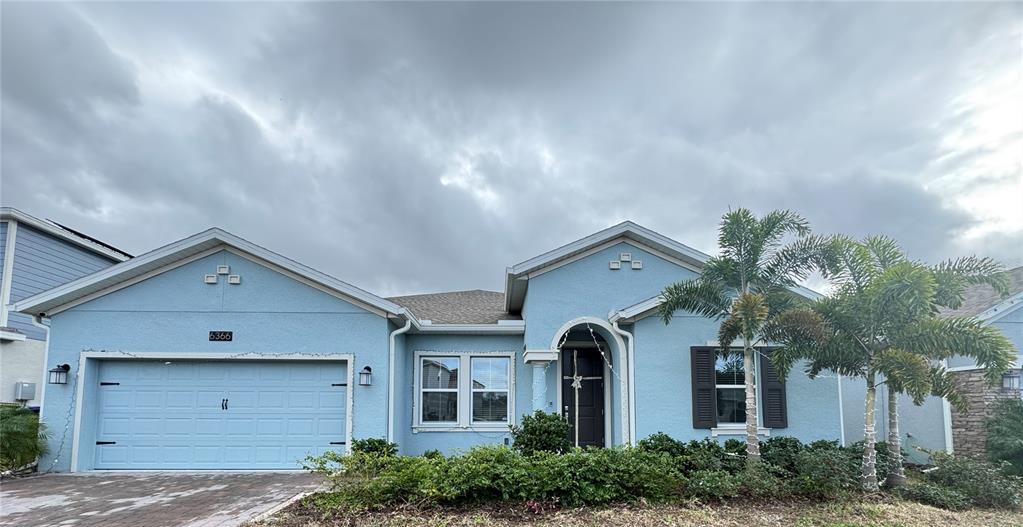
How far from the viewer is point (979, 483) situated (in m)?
7.87

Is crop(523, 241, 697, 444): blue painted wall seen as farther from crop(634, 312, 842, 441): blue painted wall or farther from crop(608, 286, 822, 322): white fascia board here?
crop(634, 312, 842, 441): blue painted wall

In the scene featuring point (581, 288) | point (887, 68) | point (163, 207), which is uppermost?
point (887, 68)

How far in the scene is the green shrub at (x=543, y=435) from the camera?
10250 millimetres

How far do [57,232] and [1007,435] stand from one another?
69.3 feet

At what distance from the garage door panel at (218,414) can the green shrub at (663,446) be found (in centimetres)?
537

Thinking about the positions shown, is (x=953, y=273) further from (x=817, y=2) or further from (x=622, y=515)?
(x=622, y=515)

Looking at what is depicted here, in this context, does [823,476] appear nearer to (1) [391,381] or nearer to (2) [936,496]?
(2) [936,496]

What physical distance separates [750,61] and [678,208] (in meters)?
5.15

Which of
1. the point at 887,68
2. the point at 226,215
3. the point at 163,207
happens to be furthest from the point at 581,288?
the point at 163,207

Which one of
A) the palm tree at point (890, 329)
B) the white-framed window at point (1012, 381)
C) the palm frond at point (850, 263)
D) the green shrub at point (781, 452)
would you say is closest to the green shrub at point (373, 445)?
the green shrub at point (781, 452)

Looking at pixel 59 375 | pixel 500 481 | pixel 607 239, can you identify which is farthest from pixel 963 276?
pixel 59 375

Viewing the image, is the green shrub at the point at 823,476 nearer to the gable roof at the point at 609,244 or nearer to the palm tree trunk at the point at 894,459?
the palm tree trunk at the point at 894,459

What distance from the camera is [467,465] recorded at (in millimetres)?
7293

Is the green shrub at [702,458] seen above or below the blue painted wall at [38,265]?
below
